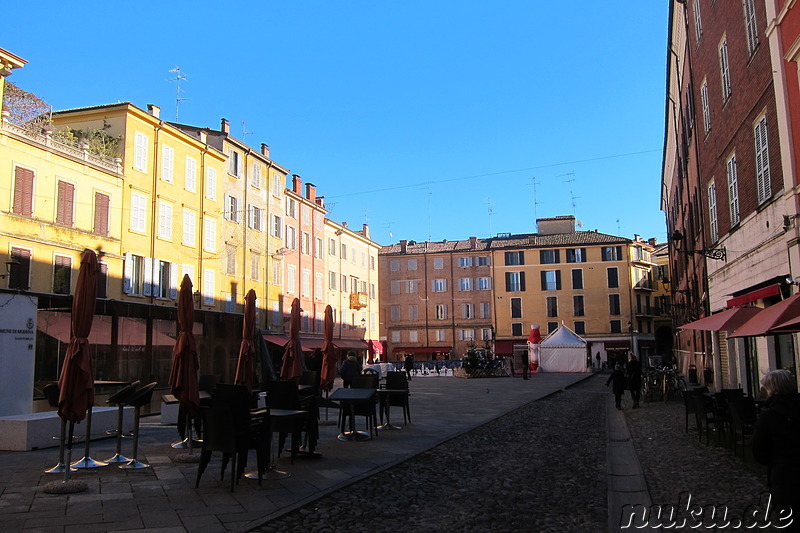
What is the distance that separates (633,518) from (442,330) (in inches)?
2463

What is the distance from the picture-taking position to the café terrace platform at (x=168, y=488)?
5918 mm

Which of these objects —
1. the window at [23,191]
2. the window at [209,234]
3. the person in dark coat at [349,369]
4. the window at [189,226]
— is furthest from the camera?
the window at [209,234]

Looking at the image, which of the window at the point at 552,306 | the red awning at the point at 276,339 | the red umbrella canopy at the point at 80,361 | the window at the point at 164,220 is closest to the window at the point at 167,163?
the window at the point at 164,220

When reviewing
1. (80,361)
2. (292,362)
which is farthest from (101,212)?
(80,361)

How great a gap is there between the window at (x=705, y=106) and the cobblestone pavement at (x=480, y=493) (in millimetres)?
12063

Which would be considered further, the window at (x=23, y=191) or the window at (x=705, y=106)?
the window at (x=23, y=191)

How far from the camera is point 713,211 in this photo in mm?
19844

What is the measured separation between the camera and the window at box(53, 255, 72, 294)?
932 inches

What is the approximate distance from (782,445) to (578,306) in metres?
64.8

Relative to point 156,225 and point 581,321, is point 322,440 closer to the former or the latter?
point 156,225

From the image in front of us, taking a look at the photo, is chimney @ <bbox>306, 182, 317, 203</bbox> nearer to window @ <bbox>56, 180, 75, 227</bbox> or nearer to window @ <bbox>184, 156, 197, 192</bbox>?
window @ <bbox>184, 156, 197, 192</bbox>

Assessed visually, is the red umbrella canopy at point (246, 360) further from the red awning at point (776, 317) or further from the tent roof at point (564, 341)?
the tent roof at point (564, 341)

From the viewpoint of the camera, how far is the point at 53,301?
17.6 metres
